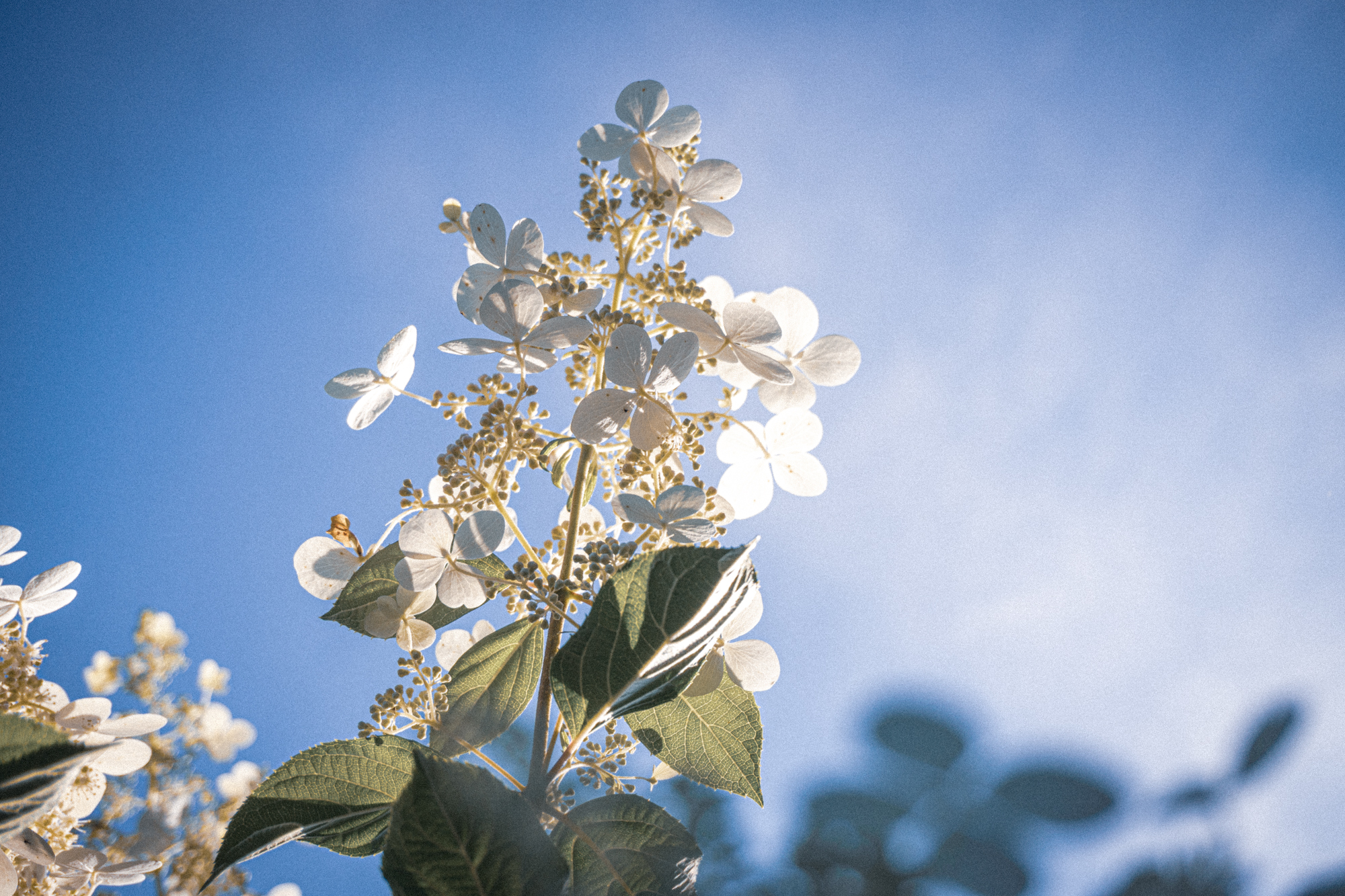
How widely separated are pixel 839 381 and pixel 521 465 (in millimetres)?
261

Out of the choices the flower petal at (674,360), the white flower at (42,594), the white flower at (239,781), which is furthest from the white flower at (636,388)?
the white flower at (239,781)

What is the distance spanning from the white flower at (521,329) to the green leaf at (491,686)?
184 millimetres

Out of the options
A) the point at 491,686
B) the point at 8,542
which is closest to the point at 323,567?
the point at 491,686

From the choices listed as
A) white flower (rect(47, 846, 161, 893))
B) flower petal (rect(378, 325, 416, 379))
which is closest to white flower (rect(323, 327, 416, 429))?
flower petal (rect(378, 325, 416, 379))

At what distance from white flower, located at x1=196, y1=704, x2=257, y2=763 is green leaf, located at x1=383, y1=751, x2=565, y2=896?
2.79 ft

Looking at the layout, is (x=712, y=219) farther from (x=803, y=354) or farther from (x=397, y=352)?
(x=397, y=352)

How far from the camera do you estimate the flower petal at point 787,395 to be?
0.57m

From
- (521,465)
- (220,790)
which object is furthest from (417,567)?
(220,790)

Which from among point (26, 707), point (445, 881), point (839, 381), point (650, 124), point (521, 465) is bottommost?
point (445, 881)

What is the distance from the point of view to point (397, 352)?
0.53m

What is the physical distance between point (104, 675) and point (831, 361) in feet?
3.69

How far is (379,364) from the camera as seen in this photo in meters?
0.54

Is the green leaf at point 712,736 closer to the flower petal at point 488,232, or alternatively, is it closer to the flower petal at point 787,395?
the flower petal at point 787,395

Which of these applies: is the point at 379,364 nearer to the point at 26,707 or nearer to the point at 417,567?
the point at 417,567
